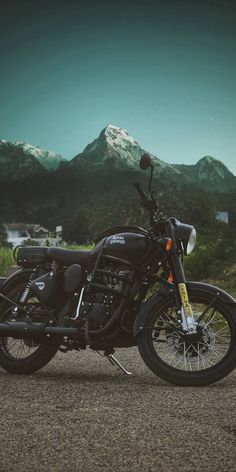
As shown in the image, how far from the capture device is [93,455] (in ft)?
10.4

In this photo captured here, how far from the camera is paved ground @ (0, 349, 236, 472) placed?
310cm

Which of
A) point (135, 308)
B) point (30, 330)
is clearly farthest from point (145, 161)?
point (30, 330)

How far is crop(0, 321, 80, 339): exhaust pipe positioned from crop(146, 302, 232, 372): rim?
648 millimetres

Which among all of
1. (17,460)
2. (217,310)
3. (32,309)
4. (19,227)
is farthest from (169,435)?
(19,227)

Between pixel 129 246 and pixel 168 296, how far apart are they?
0.47 meters

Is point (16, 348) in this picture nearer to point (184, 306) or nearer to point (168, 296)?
point (168, 296)

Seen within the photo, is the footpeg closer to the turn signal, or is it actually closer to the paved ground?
the paved ground

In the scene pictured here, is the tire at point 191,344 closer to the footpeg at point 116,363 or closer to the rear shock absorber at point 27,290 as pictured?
the footpeg at point 116,363

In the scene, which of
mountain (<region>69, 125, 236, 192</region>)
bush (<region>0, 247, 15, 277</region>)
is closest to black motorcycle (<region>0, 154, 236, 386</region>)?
bush (<region>0, 247, 15, 277</region>)

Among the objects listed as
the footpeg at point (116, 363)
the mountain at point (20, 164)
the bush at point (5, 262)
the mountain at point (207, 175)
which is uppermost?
the mountain at point (20, 164)

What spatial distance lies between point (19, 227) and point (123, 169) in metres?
13.7

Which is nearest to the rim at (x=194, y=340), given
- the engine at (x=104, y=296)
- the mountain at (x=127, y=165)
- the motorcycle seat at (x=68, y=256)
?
the engine at (x=104, y=296)

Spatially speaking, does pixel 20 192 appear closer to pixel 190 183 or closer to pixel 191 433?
pixel 190 183

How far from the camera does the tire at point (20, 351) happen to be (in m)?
5.35
